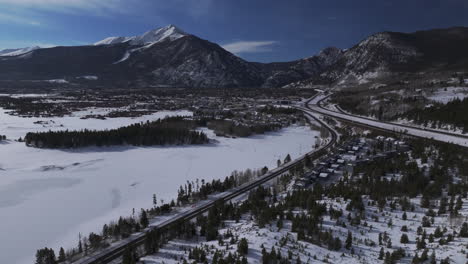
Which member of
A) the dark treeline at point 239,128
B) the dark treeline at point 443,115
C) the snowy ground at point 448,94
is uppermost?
the snowy ground at point 448,94

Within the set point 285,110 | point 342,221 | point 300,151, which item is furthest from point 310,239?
point 285,110

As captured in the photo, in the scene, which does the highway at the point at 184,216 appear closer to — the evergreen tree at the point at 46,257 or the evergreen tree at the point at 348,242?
the evergreen tree at the point at 46,257

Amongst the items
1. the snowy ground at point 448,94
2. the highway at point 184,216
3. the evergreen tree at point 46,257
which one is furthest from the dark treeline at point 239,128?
the evergreen tree at point 46,257

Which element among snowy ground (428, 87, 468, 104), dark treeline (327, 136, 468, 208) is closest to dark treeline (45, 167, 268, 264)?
dark treeline (327, 136, 468, 208)

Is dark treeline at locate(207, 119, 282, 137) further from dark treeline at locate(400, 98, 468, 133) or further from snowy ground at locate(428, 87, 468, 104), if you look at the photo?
snowy ground at locate(428, 87, 468, 104)

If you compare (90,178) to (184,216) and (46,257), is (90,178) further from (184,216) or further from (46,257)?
(46,257)

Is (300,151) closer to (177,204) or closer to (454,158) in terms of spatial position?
(454,158)
